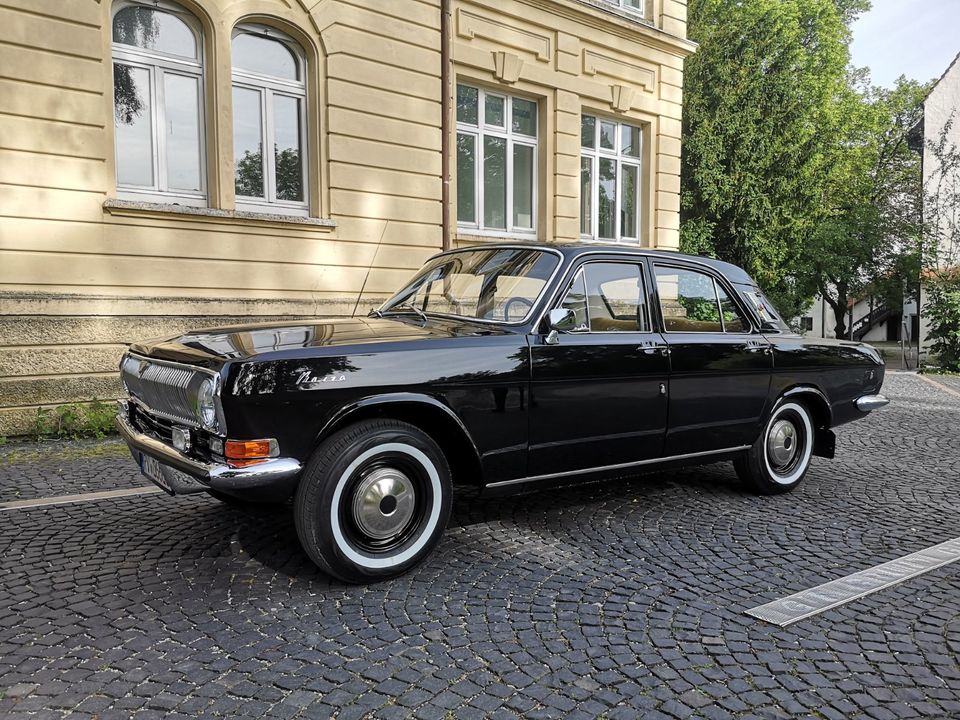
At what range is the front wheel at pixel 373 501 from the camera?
353 centimetres

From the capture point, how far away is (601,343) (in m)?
4.48

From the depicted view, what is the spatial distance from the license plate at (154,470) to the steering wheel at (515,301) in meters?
1.96

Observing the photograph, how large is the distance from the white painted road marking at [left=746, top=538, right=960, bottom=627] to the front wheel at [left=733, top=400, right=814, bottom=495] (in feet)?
4.05

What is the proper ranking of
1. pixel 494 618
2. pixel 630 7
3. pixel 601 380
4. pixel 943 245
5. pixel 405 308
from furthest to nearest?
pixel 943 245 → pixel 630 7 → pixel 405 308 → pixel 601 380 → pixel 494 618

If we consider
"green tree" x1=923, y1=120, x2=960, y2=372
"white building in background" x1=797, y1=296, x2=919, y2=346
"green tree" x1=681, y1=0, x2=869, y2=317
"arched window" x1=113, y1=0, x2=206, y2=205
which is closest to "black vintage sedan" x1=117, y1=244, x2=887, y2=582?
"arched window" x1=113, y1=0, x2=206, y2=205

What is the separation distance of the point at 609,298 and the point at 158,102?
710 cm

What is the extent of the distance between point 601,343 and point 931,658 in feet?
7.26

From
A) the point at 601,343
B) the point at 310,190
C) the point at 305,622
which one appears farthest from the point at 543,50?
the point at 305,622

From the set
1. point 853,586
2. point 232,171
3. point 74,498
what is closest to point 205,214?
point 232,171

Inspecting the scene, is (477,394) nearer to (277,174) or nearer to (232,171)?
(232,171)

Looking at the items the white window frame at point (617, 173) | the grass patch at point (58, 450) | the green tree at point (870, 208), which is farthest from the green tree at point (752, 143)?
the grass patch at point (58, 450)

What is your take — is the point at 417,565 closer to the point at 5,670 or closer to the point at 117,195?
the point at 5,670

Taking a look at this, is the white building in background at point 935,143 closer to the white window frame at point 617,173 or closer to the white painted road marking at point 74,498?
the white window frame at point 617,173

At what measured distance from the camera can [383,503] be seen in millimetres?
3738
